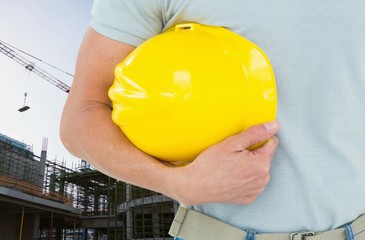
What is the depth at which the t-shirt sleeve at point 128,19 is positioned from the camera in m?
1.10

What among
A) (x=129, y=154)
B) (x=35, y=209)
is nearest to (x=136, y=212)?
(x=35, y=209)

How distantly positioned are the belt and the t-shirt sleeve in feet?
1.74

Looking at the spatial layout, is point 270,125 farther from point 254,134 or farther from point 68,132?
point 68,132

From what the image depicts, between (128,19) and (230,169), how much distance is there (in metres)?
0.60

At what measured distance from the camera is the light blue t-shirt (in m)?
0.92

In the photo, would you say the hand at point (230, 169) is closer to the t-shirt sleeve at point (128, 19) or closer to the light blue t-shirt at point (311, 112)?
the light blue t-shirt at point (311, 112)

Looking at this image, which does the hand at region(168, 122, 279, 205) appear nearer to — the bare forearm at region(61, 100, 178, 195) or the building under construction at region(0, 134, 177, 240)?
the bare forearm at region(61, 100, 178, 195)

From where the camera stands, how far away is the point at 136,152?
876 millimetres

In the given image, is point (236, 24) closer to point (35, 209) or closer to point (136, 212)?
point (136, 212)

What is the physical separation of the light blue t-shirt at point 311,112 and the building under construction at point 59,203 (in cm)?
1783

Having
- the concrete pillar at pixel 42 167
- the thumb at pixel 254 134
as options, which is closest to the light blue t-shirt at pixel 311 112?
the thumb at pixel 254 134

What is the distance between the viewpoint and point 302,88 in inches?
37.5

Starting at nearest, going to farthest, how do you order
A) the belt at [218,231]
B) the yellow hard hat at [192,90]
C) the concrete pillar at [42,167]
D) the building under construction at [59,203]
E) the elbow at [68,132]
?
the yellow hard hat at [192,90] → the belt at [218,231] → the elbow at [68,132] → the building under construction at [59,203] → the concrete pillar at [42,167]

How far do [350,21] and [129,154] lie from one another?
2.22 ft
